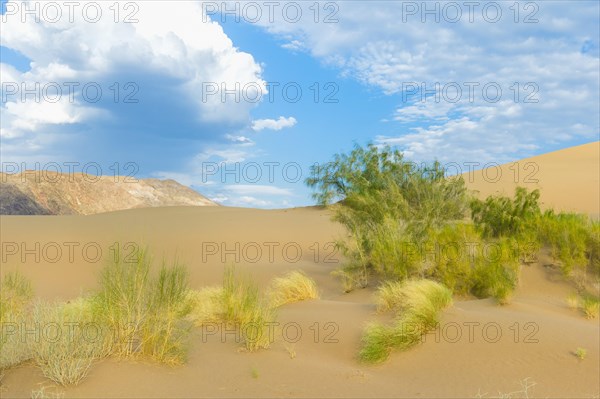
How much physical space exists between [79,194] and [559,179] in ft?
179

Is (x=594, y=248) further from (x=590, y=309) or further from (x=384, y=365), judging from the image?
(x=384, y=365)

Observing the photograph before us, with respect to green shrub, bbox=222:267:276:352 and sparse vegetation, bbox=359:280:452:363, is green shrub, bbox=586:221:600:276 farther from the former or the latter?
green shrub, bbox=222:267:276:352

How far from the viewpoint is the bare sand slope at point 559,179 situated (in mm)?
36562

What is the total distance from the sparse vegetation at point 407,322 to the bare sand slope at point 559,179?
25054mm

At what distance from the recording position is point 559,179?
43.8 meters

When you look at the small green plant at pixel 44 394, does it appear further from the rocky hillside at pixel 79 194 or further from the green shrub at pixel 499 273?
the rocky hillside at pixel 79 194

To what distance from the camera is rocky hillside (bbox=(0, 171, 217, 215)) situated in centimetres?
A: 6419

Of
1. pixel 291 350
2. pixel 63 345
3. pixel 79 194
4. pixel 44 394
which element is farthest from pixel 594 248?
pixel 79 194

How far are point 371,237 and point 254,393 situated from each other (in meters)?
9.28

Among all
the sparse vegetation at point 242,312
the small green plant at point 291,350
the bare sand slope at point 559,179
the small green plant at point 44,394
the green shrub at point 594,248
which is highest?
the bare sand slope at point 559,179

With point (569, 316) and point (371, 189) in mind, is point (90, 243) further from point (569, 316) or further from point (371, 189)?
point (569, 316)

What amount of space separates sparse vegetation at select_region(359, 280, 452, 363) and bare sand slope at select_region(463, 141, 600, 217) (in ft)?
82.2

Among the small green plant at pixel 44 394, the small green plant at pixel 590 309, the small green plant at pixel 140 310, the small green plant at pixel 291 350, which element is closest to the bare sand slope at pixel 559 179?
the small green plant at pixel 590 309

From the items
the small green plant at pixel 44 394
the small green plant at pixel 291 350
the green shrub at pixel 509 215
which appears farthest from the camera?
the green shrub at pixel 509 215
